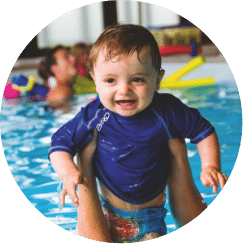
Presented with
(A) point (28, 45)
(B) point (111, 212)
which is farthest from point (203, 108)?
(A) point (28, 45)

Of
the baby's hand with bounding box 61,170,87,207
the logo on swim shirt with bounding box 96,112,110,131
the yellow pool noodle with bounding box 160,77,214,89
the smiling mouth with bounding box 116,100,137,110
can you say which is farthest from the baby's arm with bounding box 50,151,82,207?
the yellow pool noodle with bounding box 160,77,214,89

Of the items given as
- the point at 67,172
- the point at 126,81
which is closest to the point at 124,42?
the point at 126,81

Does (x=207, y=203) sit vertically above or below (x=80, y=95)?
below

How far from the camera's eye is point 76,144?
1.63m

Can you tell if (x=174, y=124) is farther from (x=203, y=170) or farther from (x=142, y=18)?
(x=142, y=18)

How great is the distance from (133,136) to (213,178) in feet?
0.92

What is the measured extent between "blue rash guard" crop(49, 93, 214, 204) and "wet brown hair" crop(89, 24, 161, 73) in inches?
6.2

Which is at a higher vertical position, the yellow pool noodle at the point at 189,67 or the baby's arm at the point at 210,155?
the yellow pool noodle at the point at 189,67

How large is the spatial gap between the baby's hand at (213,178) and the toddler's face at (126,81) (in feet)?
0.94

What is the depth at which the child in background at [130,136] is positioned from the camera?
1.48 metres

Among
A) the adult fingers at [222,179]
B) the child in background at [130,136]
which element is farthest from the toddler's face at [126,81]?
the adult fingers at [222,179]

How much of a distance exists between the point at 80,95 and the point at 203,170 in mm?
511

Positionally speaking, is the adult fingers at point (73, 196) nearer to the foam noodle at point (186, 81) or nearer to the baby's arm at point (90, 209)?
the baby's arm at point (90, 209)

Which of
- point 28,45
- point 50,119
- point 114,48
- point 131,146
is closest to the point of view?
point 114,48
